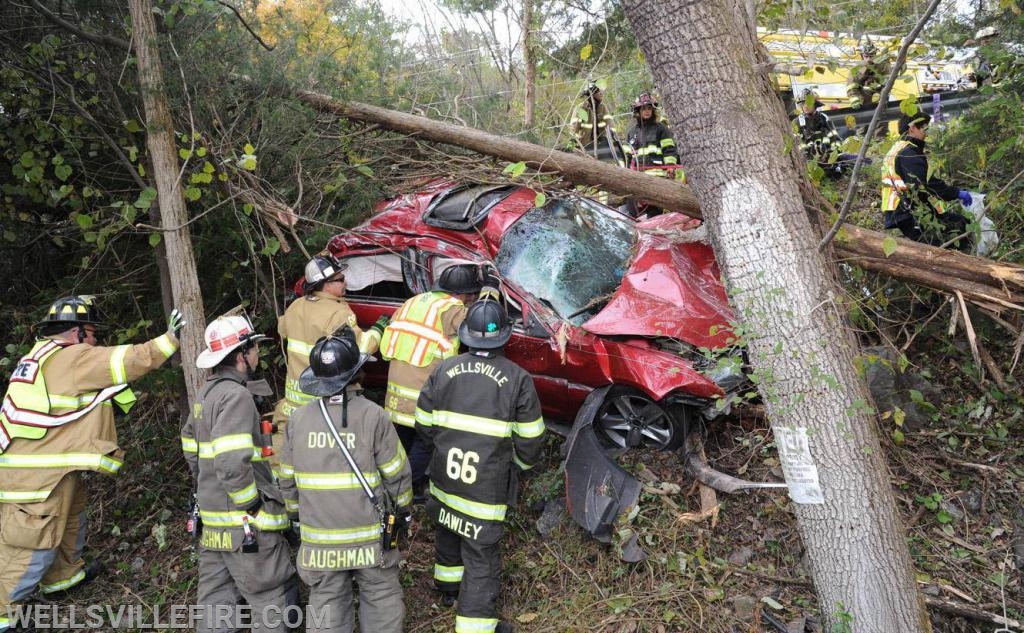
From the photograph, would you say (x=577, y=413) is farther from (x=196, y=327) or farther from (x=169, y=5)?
(x=169, y=5)

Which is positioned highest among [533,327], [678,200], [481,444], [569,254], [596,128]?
[596,128]

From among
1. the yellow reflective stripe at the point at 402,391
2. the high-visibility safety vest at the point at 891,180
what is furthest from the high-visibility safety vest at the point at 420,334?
the high-visibility safety vest at the point at 891,180

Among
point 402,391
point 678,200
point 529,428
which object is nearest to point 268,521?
point 402,391

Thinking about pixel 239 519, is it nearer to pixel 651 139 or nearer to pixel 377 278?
pixel 377 278

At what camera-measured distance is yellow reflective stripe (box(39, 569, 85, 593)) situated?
4.92m

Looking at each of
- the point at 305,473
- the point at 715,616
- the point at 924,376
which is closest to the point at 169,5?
the point at 305,473

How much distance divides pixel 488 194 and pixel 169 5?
2763 millimetres

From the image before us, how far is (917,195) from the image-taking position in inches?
202

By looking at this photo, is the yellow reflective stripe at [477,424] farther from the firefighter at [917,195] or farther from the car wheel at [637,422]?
the firefighter at [917,195]

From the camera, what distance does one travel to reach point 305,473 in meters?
3.70

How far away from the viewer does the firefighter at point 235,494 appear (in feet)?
13.0

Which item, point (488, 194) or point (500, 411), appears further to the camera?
point (488, 194)

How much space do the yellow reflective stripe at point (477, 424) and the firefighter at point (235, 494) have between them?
1.05 m

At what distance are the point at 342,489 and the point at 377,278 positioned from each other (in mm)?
2553
